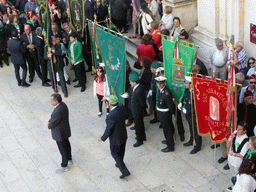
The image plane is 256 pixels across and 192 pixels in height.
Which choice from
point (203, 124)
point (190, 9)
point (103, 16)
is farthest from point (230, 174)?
point (103, 16)

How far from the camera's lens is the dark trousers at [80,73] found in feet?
42.3

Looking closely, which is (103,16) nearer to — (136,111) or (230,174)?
(136,111)

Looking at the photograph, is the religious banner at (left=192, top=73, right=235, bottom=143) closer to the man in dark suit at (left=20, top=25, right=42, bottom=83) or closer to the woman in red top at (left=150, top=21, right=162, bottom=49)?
the woman in red top at (left=150, top=21, right=162, bottom=49)

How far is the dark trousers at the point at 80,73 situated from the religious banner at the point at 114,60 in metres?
1.89

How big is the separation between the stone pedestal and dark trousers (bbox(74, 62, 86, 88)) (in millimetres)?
3074

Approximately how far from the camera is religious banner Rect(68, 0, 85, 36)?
1318 cm

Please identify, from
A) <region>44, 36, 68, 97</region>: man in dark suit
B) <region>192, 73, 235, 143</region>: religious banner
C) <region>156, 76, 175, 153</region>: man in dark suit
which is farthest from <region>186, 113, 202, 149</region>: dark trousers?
<region>44, 36, 68, 97</region>: man in dark suit

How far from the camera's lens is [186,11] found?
12875 mm

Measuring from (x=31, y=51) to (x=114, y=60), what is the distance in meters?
3.68

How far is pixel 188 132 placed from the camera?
10625 mm

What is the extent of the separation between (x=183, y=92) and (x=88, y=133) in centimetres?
279

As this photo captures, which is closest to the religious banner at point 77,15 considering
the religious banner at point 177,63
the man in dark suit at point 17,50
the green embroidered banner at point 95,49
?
the green embroidered banner at point 95,49

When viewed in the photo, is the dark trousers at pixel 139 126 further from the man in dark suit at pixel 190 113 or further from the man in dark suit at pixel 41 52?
the man in dark suit at pixel 41 52

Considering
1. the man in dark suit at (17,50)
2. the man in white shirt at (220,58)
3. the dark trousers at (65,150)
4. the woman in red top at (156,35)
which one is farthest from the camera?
the man in dark suit at (17,50)
